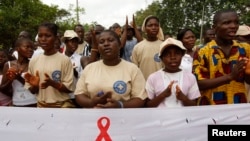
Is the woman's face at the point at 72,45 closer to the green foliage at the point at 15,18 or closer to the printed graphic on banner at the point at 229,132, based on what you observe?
the printed graphic on banner at the point at 229,132

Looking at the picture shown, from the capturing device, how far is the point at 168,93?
365cm

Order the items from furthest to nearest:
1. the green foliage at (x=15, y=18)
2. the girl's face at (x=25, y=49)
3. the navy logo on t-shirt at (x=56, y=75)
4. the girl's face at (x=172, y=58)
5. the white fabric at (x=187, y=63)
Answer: the green foliage at (x=15, y=18) < the white fabric at (x=187, y=63) < the girl's face at (x=25, y=49) < the navy logo on t-shirt at (x=56, y=75) < the girl's face at (x=172, y=58)

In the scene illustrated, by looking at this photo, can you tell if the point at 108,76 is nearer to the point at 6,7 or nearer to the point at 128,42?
the point at 128,42

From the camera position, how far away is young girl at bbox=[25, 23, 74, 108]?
4.27m

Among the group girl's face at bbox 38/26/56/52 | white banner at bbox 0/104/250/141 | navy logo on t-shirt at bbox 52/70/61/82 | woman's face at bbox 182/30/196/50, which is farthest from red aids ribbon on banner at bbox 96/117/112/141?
woman's face at bbox 182/30/196/50

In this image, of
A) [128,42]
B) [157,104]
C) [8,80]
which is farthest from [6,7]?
[157,104]

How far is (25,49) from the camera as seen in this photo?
4.89m

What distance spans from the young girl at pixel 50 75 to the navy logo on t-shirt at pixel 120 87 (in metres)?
0.81

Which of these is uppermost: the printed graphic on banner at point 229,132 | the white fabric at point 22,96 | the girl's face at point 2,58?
the girl's face at point 2,58

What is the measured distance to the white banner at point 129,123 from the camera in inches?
147

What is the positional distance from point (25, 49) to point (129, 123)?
6.23 ft

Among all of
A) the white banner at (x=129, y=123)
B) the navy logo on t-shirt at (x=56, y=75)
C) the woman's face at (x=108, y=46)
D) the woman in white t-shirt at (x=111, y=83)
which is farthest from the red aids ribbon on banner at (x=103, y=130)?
the navy logo on t-shirt at (x=56, y=75)

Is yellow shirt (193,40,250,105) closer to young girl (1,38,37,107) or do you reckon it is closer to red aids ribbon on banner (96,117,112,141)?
red aids ribbon on banner (96,117,112,141)

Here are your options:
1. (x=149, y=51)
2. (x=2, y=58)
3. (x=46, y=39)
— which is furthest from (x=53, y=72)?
(x=149, y=51)
